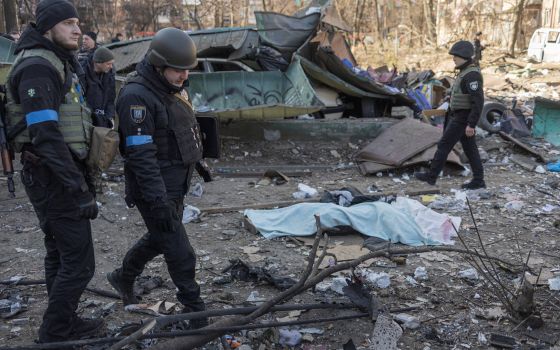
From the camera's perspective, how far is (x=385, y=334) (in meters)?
3.15

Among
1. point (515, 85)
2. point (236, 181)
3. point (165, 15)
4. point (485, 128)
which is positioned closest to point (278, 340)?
point (236, 181)

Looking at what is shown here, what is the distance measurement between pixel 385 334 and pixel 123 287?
1.69 m

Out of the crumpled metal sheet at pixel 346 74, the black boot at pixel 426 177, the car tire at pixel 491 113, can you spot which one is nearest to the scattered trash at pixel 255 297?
the black boot at pixel 426 177

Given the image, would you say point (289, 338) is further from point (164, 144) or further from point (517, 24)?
point (517, 24)

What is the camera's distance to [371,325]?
337 cm

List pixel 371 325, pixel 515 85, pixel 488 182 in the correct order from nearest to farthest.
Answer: pixel 371 325 → pixel 488 182 → pixel 515 85

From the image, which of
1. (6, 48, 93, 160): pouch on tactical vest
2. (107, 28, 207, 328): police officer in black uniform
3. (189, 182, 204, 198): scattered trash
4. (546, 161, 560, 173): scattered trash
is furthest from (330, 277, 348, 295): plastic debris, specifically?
(546, 161, 560, 173): scattered trash

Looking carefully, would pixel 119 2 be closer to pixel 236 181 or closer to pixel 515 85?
pixel 515 85

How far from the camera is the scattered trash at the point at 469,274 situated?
4152mm

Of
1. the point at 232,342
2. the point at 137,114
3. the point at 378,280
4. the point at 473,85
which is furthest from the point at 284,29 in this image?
the point at 232,342

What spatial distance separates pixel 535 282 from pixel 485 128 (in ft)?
19.7

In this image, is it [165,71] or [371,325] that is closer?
[165,71]

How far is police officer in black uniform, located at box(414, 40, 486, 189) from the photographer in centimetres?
650

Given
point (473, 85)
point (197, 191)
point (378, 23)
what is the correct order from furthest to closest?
point (378, 23) → point (197, 191) → point (473, 85)
